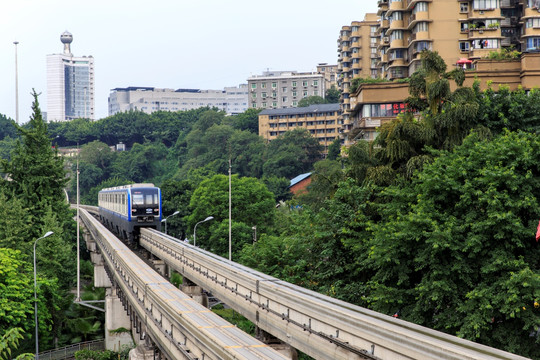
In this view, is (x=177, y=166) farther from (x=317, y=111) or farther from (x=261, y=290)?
Answer: (x=261, y=290)

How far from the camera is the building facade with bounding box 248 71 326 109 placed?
193 meters

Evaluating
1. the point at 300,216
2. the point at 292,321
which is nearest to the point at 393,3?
the point at 300,216

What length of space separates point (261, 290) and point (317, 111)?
127 m

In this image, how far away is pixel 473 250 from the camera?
835 inches

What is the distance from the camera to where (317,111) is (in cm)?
14825

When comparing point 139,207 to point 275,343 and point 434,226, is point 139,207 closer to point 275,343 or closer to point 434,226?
point 275,343

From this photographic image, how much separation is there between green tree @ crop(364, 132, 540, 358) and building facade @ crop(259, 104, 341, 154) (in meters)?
121

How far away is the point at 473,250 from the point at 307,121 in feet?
424

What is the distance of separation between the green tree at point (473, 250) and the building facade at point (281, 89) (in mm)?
169631

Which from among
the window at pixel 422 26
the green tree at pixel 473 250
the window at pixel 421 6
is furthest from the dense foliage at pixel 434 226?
the window at pixel 421 6

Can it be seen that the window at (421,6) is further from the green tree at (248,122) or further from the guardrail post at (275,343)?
the green tree at (248,122)

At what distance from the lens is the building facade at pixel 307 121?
146000 mm

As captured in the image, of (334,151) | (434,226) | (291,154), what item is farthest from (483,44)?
(291,154)

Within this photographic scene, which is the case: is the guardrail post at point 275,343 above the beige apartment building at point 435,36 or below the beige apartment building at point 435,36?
below
